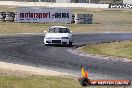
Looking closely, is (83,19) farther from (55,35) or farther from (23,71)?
(23,71)

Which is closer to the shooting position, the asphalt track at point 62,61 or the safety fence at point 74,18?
the asphalt track at point 62,61

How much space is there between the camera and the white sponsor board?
5216 centimetres

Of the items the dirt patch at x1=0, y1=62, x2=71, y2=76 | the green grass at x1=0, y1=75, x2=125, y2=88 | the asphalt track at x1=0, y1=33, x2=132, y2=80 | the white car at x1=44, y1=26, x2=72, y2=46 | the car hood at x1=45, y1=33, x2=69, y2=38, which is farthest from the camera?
the car hood at x1=45, y1=33, x2=69, y2=38

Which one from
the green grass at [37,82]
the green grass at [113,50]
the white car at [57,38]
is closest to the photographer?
the green grass at [37,82]

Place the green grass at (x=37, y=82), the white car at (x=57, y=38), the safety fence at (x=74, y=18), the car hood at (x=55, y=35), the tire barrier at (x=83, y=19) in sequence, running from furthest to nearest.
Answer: the tire barrier at (x=83, y=19) < the safety fence at (x=74, y=18) < the car hood at (x=55, y=35) < the white car at (x=57, y=38) < the green grass at (x=37, y=82)

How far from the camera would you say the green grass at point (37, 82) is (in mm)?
14141

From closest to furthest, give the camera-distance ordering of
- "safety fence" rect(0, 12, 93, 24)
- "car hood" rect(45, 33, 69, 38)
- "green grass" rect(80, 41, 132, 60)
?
"green grass" rect(80, 41, 132, 60)
"car hood" rect(45, 33, 69, 38)
"safety fence" rect(0, 12, 93, 24)

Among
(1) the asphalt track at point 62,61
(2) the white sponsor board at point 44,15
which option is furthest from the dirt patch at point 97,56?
(2) the white sponsor board at point 44,15

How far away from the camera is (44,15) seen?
53031 mm

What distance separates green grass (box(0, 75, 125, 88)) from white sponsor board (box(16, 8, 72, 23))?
36214 mm

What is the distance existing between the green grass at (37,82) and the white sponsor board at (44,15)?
3621 cm

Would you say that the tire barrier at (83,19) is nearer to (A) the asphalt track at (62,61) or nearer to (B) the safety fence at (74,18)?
(B) the safety fence at (74,18)

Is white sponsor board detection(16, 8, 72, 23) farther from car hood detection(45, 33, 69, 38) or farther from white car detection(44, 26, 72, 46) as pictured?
car hood detection(45, 33, 69, 38)

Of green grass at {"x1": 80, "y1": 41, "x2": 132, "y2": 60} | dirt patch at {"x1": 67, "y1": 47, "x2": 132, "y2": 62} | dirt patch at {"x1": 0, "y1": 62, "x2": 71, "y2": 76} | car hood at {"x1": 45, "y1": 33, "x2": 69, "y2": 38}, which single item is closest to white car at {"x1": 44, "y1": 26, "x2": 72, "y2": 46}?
car hood at {"x1": 45, "y1": 33, "x2": 69, "y2": 38}
